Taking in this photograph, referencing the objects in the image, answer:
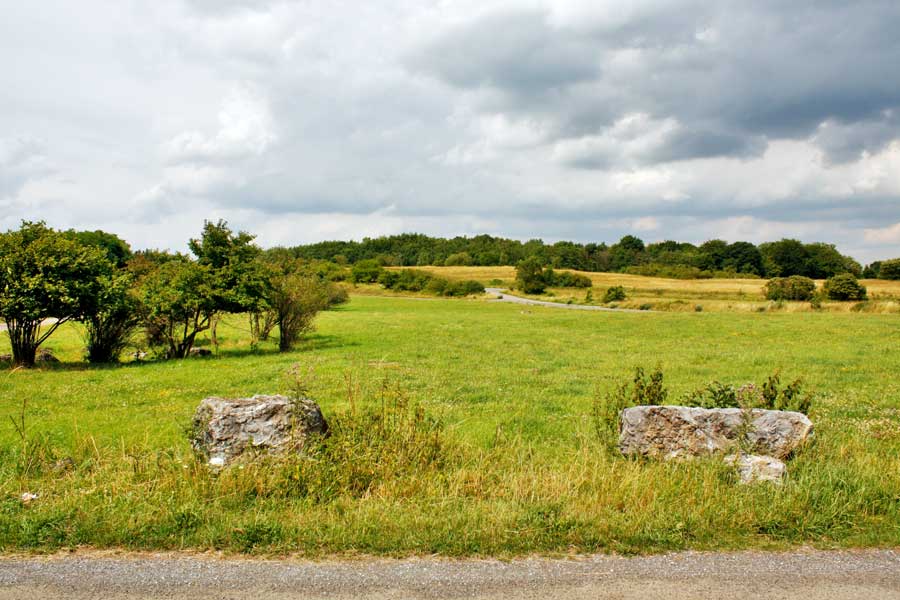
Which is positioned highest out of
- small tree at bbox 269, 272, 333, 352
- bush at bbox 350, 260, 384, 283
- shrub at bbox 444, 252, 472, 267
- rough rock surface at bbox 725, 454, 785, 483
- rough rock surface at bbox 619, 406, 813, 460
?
shrub at bbox 444, 252, 472, 267

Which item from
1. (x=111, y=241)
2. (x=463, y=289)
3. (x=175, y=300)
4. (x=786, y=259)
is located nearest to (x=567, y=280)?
(x=463, y=289)

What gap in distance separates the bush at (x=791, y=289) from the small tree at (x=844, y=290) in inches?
101

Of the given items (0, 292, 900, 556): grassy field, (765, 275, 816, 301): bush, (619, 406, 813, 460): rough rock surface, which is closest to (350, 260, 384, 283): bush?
(765, 275, 816, 301): bush

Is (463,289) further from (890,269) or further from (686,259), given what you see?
(890,269)

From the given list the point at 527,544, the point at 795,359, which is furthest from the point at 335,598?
the point at 795,359

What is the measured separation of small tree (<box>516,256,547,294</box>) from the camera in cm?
11806

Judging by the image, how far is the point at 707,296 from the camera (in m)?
86.5

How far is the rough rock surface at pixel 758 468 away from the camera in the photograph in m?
6.78

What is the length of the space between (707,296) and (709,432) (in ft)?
285

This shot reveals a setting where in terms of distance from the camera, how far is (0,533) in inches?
220

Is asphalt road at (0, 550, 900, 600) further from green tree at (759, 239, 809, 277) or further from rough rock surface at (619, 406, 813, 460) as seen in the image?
green tree at (759, 239, 809, 277)

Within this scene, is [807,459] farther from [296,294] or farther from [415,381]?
[296,294]

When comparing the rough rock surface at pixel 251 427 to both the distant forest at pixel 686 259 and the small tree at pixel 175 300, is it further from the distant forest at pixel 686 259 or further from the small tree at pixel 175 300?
the distant forest at pixel 686 259

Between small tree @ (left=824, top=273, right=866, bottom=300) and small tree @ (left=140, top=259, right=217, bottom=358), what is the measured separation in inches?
2747
